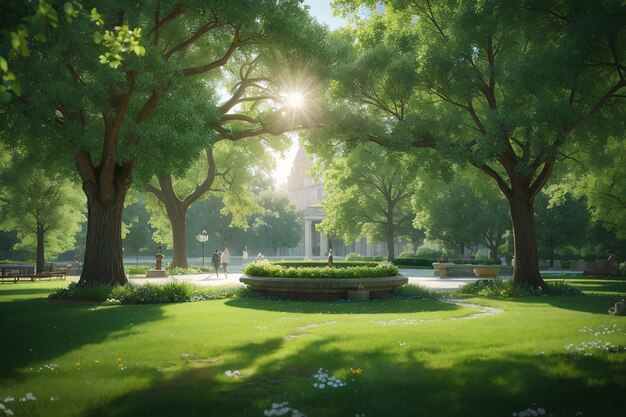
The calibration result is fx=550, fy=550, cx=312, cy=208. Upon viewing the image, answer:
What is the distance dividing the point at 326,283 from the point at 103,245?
25.7 feet

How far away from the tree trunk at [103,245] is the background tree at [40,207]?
56.7 ft

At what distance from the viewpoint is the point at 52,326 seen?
1255 centimetres

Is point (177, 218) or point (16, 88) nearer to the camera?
point (16, 88)

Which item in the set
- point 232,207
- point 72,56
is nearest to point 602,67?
point 72,56

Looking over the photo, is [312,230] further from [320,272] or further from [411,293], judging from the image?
[320,272]

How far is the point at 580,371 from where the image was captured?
7500mm

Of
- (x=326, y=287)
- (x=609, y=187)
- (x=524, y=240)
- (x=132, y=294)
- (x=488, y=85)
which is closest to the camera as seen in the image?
(x=132, y=294)

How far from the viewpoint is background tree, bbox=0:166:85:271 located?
35.8 meters

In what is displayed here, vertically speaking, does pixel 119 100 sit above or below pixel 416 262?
above

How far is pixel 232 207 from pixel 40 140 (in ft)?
76.6

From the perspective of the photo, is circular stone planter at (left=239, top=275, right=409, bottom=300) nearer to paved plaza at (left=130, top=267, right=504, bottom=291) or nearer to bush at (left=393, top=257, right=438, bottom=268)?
paved plaza at (left=130, top=267, right=504, bottom=291)

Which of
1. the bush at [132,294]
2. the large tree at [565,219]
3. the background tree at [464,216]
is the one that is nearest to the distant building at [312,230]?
the background tree at [464,216]

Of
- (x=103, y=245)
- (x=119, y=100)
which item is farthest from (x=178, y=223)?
(x=119, y=100)

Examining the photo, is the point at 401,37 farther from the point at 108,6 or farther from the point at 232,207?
the point at 232,207
